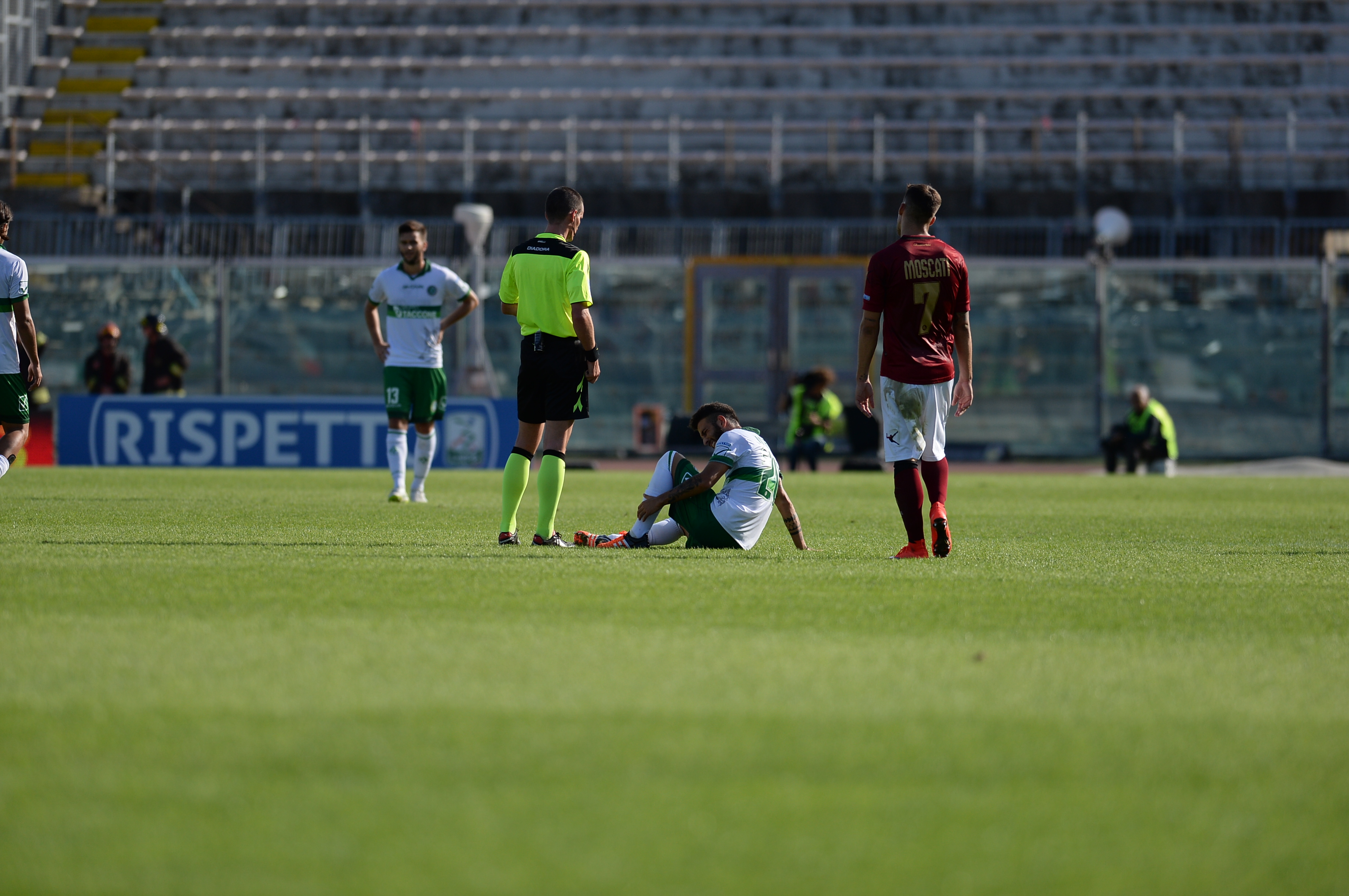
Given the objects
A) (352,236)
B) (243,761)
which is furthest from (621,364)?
(243,761)

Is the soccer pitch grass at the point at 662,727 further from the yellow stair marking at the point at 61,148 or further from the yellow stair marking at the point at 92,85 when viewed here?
the yellow stair marking at the point at 92,85

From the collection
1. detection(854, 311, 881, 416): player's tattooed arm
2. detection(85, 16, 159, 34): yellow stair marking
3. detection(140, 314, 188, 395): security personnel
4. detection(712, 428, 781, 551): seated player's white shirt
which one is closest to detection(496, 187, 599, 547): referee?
detection(712, 428, 781, 551): seated player's white shirt

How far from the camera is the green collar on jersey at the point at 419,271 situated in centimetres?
1264

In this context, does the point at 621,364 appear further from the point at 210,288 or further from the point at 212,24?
the point at 212,24

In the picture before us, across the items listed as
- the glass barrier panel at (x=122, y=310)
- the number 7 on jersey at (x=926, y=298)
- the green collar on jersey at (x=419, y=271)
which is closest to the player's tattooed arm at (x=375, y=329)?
the green collar on jersey at (x=419, y=271)

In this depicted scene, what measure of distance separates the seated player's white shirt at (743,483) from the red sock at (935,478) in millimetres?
757

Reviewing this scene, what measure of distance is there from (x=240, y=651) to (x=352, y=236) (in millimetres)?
21921

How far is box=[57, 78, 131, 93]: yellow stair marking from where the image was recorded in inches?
1277

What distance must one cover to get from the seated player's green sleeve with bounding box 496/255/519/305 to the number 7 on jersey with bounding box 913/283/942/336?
212 cm

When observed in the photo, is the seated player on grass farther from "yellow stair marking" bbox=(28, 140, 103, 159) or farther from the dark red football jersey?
"yellow stair marking" bbox=(28, 140, 103, 159)

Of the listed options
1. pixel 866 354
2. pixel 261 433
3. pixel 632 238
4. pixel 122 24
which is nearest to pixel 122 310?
pixel 261 433

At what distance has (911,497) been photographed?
26.8ft

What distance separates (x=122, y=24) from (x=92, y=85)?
8.34 feet

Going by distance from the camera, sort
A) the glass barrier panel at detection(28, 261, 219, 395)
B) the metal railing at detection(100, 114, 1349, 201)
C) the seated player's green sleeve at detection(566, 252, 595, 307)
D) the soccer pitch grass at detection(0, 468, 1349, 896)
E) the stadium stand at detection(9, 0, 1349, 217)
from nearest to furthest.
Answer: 1. the soccer pitch grass at detection(0, 468, 1349, 896)
2. the seated player's green sleeve at detection(566, 252, 595, 307)
3. the glass barrier panel at detection(28, 261, 219, 395)
4. the metal railing at detection(100, 114, 1349, 201)
5. the stadium stand at detection(9, 0, 1349, 217)
